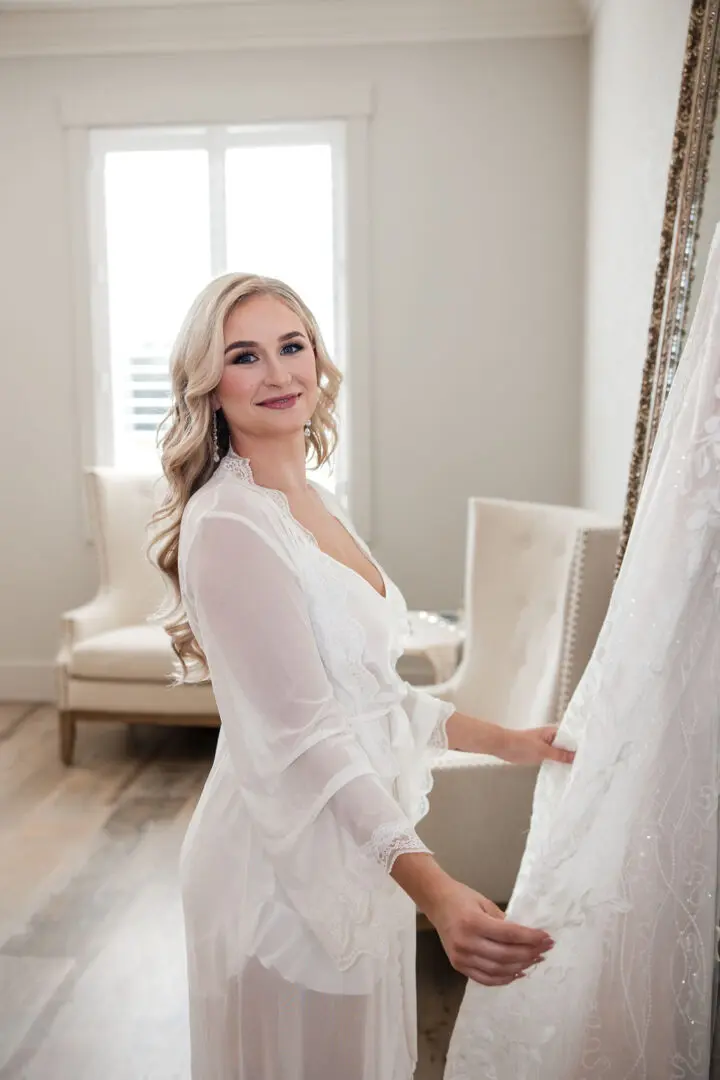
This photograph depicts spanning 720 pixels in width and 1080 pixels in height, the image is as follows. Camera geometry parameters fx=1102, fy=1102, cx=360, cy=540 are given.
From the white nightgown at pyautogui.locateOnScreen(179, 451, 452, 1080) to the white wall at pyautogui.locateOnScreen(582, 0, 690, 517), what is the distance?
A: 6.23 feet

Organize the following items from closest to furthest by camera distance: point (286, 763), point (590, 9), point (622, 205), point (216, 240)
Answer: point (286, 763), point (622, 205), point (590, 9), point (216, 240)

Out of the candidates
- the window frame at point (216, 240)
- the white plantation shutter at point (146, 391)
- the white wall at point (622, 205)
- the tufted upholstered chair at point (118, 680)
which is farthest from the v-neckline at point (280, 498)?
the white plantation shutter at point (146, 391)

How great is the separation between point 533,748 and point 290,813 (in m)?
0.49

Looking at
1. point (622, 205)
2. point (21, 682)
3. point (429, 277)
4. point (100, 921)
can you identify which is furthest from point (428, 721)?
point (21, 682)

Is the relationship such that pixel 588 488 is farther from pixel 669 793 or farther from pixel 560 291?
pixel 669 793

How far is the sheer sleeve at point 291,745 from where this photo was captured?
114cm

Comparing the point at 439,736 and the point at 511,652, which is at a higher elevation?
the point at 439,736

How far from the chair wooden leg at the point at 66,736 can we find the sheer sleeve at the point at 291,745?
10.9 ft

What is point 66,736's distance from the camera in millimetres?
4332

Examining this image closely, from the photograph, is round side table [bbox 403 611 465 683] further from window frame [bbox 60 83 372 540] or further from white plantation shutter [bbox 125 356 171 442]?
white plantation shutter [bbox 125 356 171 442]

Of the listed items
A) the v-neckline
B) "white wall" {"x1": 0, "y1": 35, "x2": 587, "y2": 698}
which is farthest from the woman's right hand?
"white wall" {"x1": 0, "y1": 35, "x2": 587, "y2": 698}

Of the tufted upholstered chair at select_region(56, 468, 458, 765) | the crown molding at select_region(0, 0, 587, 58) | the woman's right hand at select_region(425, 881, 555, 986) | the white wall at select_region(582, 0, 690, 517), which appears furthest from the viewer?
the crown molding at select_region(0, 0, 587, 58)

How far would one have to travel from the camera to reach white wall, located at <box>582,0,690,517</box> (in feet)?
9.55

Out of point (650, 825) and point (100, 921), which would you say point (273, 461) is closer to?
point (650, 825)
